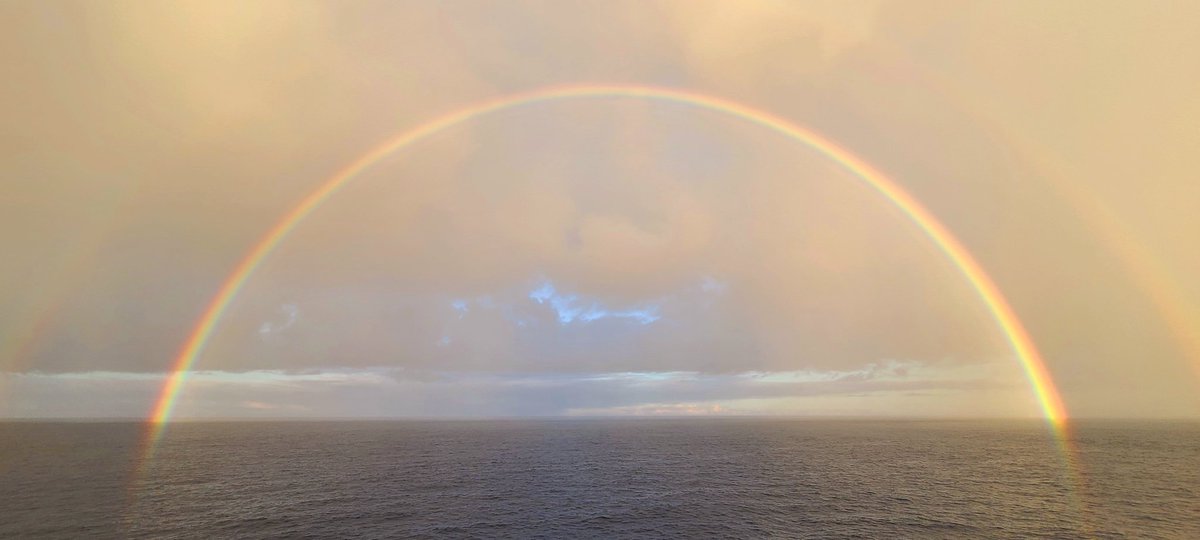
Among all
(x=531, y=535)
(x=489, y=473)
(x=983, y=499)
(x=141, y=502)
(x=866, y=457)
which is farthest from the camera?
(x=866, y=457)

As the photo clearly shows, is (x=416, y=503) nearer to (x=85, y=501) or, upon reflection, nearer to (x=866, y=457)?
(x=85, y=501)

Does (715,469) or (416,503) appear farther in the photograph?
(715,469)

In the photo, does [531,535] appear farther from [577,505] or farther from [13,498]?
[13,498]

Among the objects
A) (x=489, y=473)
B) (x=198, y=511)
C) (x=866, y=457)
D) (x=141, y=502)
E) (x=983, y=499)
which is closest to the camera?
(x=198, y=511)

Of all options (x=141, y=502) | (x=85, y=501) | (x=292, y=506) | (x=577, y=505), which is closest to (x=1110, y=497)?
(x=577, y=505)

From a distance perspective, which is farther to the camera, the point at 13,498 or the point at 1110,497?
the point at 1110,497

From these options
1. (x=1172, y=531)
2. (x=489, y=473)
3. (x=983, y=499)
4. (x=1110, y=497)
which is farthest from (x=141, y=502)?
(x=1110, y=497)

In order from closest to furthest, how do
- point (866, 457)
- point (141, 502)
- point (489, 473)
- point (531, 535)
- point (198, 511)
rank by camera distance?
point (531, 535) < point (198, 511) < point (141, 502) < point (489, 473) < point (866, 457)

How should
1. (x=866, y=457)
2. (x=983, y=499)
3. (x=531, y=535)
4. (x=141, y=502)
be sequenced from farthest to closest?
(x=866, y=457), (x=983, y=499), (x=141, y=502), (x=531, y=535)
